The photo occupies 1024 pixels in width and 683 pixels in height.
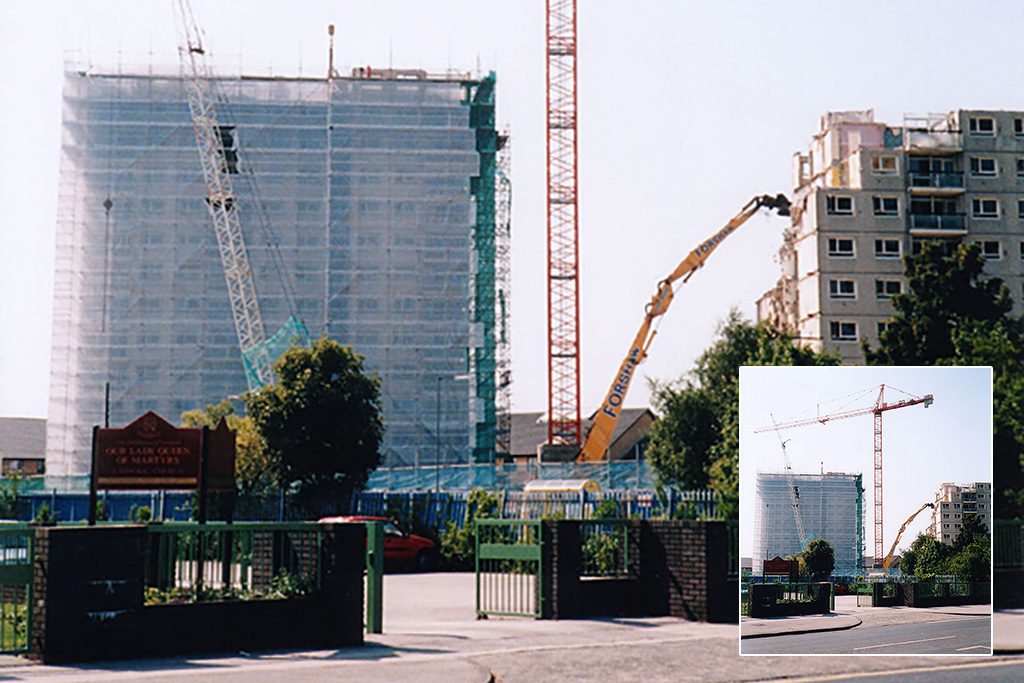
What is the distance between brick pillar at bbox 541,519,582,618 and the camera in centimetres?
1927

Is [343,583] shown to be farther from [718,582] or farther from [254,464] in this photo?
[254,464]

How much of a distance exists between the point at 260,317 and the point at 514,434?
3108 cm

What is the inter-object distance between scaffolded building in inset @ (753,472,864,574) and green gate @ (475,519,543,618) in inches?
354

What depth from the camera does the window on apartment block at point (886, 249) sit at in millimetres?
75500

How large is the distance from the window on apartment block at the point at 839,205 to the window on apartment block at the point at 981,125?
8.22 meters

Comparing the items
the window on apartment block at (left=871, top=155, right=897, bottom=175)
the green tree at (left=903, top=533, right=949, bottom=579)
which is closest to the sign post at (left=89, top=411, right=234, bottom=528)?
the green tree at (left=903, top=533, right=949, bottom=579)

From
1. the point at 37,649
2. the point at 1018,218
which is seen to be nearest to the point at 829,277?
the point at 1018,218

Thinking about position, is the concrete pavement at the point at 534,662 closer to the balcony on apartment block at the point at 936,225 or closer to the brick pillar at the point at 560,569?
the brick pillar at the point at 560,569

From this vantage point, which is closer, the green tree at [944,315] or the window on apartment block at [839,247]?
the green tree at [944,315]

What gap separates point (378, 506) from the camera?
40375 mm

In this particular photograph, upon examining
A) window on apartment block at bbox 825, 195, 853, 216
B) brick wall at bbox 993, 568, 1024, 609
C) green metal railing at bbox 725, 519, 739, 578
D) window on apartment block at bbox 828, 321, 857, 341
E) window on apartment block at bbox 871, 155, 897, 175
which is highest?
window on apartment block at bbox 871, 155, 897, 175

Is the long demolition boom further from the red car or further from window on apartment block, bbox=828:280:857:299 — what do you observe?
the red car

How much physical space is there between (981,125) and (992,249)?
6.80m

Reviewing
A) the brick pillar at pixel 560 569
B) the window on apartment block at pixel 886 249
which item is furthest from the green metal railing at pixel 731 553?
the window on apartment block at pixel 886 249
